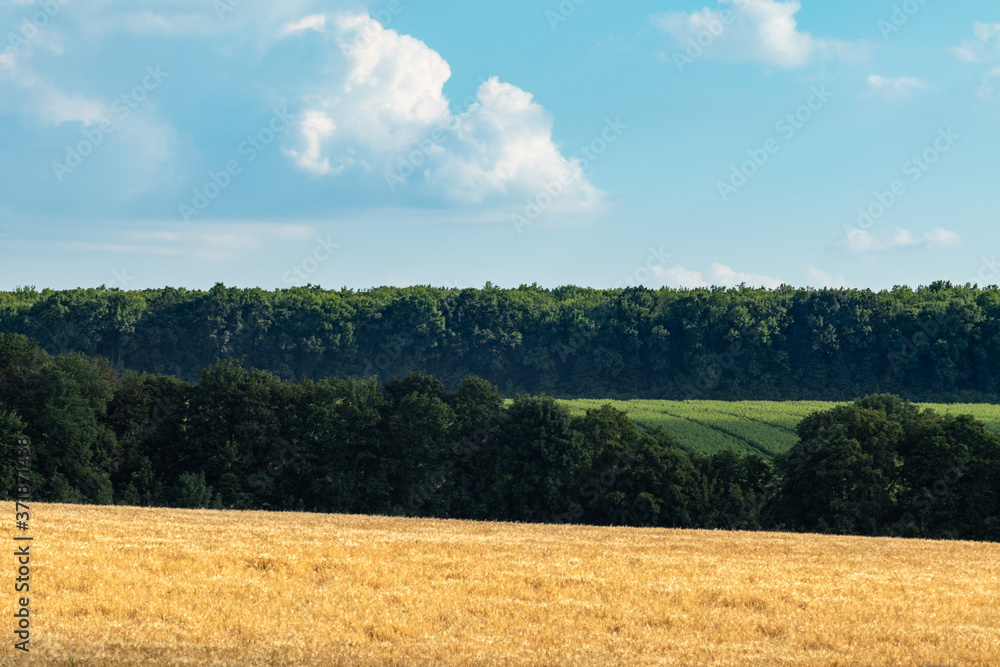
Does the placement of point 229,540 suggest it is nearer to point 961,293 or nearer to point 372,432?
point 372,432

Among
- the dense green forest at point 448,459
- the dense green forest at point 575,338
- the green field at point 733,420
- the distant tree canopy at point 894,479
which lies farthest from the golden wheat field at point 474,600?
the dense green forest at point 575,338

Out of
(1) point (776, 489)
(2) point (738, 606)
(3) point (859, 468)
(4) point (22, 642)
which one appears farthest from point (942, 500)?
(4) point (22, 642)

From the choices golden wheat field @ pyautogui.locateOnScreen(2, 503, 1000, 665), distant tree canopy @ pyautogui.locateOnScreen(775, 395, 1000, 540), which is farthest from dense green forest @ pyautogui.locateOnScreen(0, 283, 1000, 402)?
golden wheat field @ pyautogui.locateOnScreen(2, 503, 1000, 665)

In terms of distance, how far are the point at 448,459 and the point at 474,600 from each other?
3864 cm

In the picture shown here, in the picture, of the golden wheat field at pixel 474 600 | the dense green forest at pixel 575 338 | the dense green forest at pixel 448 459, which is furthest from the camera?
the dense green forest at pixel 575 338

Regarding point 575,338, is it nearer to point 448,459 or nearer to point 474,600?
point 448,459

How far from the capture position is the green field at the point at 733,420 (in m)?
77.3

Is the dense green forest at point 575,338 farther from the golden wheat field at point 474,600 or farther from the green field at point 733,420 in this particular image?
the golden wheat field at point 474,600

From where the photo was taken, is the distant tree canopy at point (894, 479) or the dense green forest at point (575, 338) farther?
Result: the dense green forest at point (575, 338)

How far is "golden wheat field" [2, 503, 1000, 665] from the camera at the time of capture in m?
16.4

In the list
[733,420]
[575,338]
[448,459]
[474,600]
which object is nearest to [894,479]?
[448,459]

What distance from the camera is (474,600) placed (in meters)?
20.8

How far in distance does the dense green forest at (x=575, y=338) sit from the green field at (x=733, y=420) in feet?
84.4

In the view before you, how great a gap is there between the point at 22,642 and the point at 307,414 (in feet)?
148
